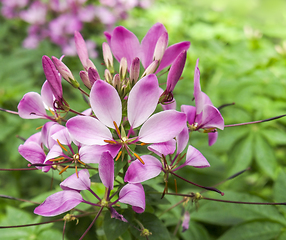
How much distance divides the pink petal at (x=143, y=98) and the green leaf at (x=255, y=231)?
55 cm

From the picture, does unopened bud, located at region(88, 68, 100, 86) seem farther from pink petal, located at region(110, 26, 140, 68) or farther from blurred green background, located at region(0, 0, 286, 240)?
blurred green background, located at region(0, 0, 286, 240)

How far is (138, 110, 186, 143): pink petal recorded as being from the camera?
57 centimetres

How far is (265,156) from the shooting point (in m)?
1.24

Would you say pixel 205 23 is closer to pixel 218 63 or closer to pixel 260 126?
pixel 218 63

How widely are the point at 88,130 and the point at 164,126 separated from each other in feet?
0.57

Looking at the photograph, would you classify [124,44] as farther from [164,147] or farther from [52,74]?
[164,147]

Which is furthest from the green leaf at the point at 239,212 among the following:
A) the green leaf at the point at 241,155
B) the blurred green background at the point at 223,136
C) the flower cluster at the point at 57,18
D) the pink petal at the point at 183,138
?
the flower cluster at the point at 57,18

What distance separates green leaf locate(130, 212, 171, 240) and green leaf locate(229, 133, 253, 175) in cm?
66

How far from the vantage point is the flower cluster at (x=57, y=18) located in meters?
2.24

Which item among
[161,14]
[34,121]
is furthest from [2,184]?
[161,14]

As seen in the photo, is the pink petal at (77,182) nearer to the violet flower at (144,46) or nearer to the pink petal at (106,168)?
the pink petal at (106,168)

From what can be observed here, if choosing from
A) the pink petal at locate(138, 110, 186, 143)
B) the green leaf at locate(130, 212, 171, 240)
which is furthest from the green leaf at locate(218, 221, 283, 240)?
the pink petal at locate(138, 110, 186, 143)

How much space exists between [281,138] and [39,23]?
2228 mm

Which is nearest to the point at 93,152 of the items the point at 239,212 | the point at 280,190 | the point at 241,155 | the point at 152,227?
Answer: the point at 152,227
